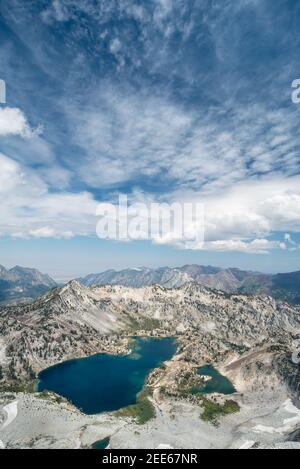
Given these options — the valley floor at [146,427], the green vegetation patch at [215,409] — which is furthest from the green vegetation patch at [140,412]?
the green vegetation patch at [215,409]

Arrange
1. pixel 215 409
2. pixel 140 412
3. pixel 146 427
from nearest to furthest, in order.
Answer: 1. pixel 146 427
2. pixel 140 412
3. pixel 215 409

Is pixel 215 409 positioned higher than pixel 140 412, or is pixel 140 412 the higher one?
pixel 140 412

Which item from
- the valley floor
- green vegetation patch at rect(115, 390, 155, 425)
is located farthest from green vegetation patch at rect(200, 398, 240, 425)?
green vegetation patch at rect(115, 390, 155, 425)

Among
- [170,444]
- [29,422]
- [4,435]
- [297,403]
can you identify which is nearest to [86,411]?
[29,422]

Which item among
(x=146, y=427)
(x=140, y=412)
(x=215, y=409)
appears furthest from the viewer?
(x=215, y=409)

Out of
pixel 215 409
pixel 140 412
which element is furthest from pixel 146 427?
pixel 215 409

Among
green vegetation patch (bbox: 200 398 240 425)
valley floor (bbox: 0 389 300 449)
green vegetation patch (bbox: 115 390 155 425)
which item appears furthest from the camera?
green vegetation patch (bbox: 200 398 240 425)

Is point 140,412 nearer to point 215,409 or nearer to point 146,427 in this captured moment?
point 146,427

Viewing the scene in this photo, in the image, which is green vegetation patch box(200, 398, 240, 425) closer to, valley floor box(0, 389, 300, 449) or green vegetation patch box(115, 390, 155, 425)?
valley floor box(0, 389, 300, 449)

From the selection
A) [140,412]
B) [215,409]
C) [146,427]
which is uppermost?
[146,427]

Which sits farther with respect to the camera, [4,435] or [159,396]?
[159,396]
